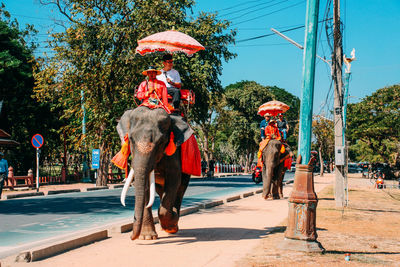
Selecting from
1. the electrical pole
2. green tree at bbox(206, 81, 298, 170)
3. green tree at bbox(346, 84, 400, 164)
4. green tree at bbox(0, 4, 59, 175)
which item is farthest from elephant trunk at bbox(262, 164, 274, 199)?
green tree at bbox(206, 81, 298, 170)

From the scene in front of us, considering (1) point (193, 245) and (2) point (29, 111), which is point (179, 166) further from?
(2) point (29, 111)

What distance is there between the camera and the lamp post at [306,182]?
682cm

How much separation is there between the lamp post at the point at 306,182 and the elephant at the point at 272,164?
7.64 metres

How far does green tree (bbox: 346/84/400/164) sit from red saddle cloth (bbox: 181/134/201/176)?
138 feet

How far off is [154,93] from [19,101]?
Answer: 90.0 feet

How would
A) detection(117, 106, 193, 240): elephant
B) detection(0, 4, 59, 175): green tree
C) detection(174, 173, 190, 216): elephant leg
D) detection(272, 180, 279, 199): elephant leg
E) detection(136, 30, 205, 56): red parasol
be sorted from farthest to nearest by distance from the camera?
1. detection(0, 4, 59, 175): green tree
2. detection(272, 180, 279, 199): elephant leg
3. detection(136, 30, 205, 56): red parasol
4. detection(174, 173, 190, 216): elephant leg
5. detection(117, 106, 193, 240): elephant

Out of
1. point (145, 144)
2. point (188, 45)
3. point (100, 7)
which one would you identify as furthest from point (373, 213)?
point (100, 7)

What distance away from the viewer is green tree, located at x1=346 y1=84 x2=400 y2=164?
46750 mm

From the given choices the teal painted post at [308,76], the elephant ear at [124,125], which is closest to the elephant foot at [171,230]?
the elephant ear at [124,125]

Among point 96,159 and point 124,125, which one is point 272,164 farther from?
point 96,159

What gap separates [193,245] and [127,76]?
68.5ft

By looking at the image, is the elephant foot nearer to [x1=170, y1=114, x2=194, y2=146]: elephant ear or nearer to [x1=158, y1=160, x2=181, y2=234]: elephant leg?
[x1=158, y1=160, x2=181, y2=234]: elephant leg

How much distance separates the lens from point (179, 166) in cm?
789

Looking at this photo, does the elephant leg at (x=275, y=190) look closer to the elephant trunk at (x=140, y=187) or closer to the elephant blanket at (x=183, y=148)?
the elephant blanket at (x=183, y=148)
